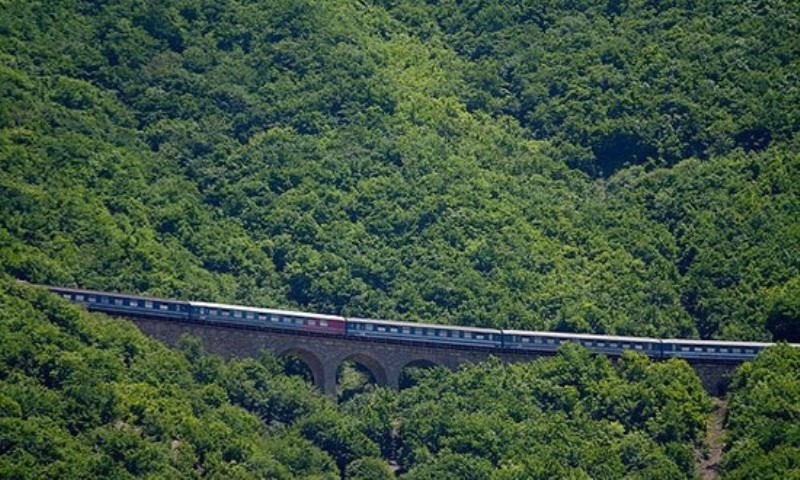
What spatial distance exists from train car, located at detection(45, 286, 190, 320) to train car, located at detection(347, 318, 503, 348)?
28.0 feet

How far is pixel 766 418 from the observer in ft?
501

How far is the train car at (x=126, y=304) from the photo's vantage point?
154m

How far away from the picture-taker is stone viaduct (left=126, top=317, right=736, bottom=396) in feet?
513

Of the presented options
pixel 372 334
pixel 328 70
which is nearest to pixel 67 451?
pixel 372 334

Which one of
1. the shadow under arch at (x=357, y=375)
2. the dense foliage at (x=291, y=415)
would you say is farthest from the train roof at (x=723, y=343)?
the shadow under arch at (x=357, y=375)

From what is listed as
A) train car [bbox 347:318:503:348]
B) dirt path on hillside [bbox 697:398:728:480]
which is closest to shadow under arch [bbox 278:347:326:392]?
train car [bbox 347:318:503:348]

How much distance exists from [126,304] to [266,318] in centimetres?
697

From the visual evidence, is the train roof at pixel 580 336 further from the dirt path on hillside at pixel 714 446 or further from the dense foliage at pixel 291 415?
the dirt path on hillside at pixel 714 446

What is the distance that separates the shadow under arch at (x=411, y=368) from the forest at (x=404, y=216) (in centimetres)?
260

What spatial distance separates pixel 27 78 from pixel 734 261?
36322 millimetres

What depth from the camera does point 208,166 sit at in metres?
174

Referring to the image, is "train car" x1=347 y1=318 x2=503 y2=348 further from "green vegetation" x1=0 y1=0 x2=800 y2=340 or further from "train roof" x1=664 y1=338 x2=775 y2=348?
"train roof" x1=664 y1=338 x2=775 y2=348

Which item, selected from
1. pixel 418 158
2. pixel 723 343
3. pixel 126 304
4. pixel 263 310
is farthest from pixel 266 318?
pixel 723 343

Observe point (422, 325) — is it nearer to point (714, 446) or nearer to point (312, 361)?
point (312, 361)
